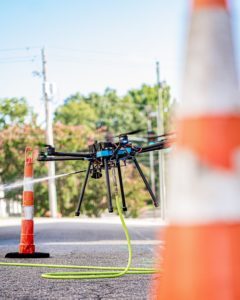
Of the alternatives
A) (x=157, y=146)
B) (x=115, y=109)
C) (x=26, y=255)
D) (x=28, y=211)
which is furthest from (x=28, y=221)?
(x=115, y=109)

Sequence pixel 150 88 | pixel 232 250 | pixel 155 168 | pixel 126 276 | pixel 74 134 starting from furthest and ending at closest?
1. pixel 150 88
2. pixel 155 168
3. pixel 74 134
4. pixel 126 276
5. pixel 232 250

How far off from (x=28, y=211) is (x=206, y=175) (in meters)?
6.67

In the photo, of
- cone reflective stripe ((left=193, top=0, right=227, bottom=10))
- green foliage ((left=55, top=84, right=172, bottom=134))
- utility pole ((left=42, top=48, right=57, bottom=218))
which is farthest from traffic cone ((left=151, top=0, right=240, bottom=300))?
green foliage ((left=55, top=84, right=172, bottom=134))

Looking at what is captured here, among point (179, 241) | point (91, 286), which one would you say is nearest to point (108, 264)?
point (91, 286)

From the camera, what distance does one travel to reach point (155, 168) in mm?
76688

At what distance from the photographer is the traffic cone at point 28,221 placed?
8.64 meters

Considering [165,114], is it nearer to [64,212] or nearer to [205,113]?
[64,212]

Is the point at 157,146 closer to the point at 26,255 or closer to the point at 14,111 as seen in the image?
the point at 26,255

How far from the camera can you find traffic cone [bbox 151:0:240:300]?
2277mm

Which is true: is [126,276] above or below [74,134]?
below

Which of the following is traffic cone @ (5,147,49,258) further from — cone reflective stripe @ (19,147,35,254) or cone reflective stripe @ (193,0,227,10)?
cone reflective stripe @ (193,0,227,10)

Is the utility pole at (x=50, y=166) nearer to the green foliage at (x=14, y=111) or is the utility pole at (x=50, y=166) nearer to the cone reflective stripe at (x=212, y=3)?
the green foliage at (x=14, y=111)

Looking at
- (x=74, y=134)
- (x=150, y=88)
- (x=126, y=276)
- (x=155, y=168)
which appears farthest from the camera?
(x=150, y=88)

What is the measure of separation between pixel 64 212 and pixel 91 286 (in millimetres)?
46431
